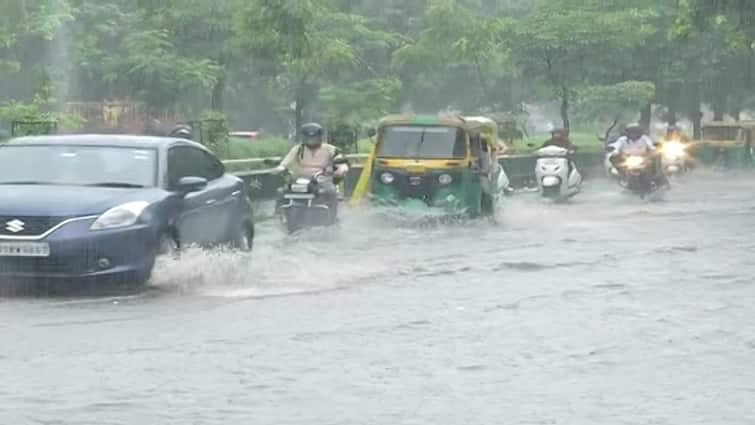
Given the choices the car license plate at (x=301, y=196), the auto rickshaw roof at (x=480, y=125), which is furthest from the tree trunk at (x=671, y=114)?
the car license plate at (x=301, y=196)

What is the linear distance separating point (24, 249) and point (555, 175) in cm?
1766

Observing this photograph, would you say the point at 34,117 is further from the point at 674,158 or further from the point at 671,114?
the point at 671,114

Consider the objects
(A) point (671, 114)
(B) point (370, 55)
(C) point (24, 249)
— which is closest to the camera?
(C) point (24, 249)

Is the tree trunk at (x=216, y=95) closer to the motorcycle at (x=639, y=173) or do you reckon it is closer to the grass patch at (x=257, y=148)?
the grass patch at (x=257, y=148)

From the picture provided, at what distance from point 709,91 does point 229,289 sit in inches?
1694

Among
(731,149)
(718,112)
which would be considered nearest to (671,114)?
(718,112)

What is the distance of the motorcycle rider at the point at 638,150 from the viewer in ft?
94.9

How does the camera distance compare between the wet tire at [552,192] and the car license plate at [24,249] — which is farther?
the wet tire at [552,192]

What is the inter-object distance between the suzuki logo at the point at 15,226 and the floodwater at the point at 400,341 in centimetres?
61

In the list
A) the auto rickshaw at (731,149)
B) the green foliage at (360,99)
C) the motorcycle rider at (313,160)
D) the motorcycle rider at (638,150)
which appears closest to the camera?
the motorcycle rider at (313,160)

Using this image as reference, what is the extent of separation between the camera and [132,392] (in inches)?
358

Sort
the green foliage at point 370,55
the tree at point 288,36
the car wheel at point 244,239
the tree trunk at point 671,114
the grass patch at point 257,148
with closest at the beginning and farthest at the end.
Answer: the car wheel at point 244,239, the tree at point 288,36, the green foliage at point 370,55, the grass patch at point 257,148, the tree trunk at point 671,114

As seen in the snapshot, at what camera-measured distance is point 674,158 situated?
41.1 meters

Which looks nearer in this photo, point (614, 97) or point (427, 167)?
point (427, 167)
